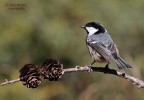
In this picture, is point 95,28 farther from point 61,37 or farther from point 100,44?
point 61,37

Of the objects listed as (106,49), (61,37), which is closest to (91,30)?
(106,49)

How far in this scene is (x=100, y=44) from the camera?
355 centimetres

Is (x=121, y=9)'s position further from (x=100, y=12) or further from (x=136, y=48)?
(x=136, y=48)

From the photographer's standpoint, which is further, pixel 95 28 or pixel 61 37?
pixel 61 37

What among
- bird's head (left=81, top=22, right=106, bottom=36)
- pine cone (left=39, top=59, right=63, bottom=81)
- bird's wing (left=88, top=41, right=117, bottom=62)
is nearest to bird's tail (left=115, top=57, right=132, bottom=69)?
bird's wing (left=88, top=41, right=117, bottom=62)

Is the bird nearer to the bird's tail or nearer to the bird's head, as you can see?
the bird's head

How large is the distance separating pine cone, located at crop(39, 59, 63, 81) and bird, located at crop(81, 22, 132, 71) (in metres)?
1.16

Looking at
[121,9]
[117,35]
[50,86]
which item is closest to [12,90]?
[50,86]

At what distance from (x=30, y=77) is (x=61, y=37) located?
404 cm

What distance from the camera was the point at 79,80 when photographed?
5.55m

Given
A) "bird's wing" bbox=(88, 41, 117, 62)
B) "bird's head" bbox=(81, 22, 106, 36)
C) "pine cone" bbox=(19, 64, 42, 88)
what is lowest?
"pine cone" bbox=(19, 64, 42, 88)

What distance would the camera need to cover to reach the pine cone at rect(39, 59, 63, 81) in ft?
7.09

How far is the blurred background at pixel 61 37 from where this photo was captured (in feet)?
17.4

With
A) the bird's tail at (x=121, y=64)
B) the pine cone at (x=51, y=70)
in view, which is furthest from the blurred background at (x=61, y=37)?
the pine cone at (x=51, y=70)
